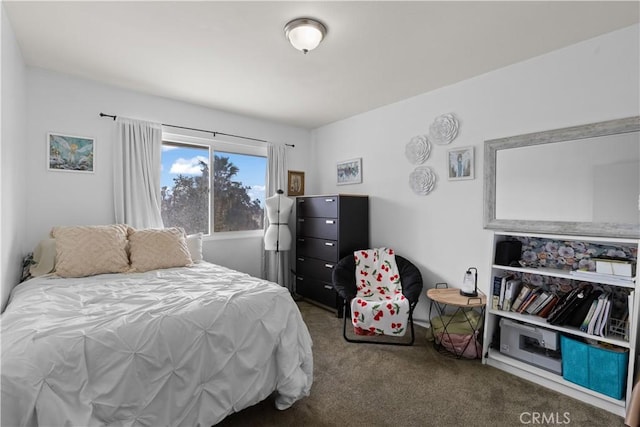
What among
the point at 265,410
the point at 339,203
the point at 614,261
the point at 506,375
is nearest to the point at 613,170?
the point at 614,261

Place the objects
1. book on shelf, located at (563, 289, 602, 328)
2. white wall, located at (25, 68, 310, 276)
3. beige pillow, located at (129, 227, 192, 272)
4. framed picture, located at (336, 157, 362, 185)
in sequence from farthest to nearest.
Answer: framed picture, located at (336, 157, 362, 185)
white wall, located at (25, 68, 310, 276)
beige pillow, located at (129, 227, 192, 272)
book on shelf, located at (563, 289, 602, 328)

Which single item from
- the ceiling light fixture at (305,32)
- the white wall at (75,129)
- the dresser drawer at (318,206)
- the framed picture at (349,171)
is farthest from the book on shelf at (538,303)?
the white wall at (75,129)

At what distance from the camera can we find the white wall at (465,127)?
2145 mm

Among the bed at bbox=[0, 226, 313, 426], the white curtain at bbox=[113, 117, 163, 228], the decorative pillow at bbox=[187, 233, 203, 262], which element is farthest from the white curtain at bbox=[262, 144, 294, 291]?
the bed at bbox=[0, 226, 313, 426]

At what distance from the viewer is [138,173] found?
3.11 m

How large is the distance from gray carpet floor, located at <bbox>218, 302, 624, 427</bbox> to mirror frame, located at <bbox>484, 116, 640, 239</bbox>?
3.62ft

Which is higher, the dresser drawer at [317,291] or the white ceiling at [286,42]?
the white ceiling at [286,42]

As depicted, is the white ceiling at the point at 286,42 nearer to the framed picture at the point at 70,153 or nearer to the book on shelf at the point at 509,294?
the framed picture at the point at 70,153

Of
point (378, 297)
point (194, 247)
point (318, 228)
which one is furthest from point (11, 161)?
point (378, 297)

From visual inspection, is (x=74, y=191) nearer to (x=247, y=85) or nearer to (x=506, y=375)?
(x=247, y=85)

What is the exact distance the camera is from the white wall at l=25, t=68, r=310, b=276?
2652 mm

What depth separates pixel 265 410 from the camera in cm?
186

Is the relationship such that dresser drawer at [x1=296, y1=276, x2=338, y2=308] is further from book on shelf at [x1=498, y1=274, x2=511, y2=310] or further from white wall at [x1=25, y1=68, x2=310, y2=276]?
white wall at [x1=25, y1=68, x2=310, y2=276]

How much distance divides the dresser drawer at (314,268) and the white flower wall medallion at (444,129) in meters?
1.74
